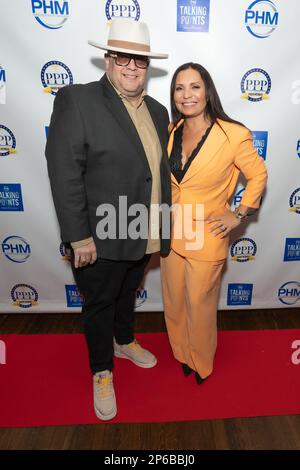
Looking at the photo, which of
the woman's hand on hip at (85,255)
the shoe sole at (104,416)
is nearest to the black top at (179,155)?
the woman's hand on hip at (85,255)

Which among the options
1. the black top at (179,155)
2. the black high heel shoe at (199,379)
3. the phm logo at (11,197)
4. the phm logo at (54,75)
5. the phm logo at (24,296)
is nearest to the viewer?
the black top at (179,155)

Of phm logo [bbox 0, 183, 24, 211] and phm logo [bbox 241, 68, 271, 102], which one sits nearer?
phm logo [bbox 241, 68, 271, 102]

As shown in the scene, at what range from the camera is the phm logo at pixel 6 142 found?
2.29m

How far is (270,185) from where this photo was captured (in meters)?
2.46

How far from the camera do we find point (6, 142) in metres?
2.32

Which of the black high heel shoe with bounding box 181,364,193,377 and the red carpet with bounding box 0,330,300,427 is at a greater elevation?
the black high heel shoe with bounding box 181,364,193,377

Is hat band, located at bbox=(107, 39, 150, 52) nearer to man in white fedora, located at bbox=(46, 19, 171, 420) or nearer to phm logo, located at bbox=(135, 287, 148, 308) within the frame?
man in white fedora, located at bbox=(46, 19, 171, 420)

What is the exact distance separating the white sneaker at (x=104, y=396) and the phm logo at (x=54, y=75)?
5.60 feet

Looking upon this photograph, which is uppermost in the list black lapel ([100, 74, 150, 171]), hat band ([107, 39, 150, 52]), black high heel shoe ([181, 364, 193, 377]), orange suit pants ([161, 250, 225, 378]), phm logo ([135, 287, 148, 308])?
hat band ([107, 39, 150, 52])

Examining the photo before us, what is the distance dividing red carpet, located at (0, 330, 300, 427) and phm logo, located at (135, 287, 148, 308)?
0.42 m

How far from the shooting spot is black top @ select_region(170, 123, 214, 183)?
5.58 feet

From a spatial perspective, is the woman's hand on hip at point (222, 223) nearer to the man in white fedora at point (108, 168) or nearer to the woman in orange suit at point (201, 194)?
the woman in orange suit at point (201, 194)

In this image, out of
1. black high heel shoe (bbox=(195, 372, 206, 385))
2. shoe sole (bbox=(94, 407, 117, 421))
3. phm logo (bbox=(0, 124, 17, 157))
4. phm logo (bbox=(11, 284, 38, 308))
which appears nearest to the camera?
shoe sole (bbox=(94, 407, 117, 421))

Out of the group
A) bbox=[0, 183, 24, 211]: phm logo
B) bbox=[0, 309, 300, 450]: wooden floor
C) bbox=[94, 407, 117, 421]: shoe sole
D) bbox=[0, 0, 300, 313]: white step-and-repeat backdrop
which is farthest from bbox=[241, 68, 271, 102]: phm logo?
bbox=[94, 407, 117, 421]: shoe sole
